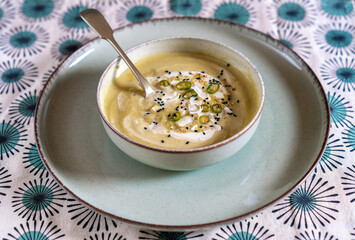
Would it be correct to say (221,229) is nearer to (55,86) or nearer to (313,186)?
(313,186)

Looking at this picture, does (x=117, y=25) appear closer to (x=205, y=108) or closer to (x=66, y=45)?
(x=66, y=45)

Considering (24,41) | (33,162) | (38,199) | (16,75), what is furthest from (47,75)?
(38,199)

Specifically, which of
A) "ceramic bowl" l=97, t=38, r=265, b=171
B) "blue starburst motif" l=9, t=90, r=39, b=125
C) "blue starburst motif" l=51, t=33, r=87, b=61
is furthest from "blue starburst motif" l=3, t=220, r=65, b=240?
"blue starburst motif" l=51, t=33, r=87, b=61

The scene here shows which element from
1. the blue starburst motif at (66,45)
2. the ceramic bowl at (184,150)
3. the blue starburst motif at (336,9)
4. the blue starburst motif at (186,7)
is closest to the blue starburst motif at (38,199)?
the ceramic bowl at (184,150)

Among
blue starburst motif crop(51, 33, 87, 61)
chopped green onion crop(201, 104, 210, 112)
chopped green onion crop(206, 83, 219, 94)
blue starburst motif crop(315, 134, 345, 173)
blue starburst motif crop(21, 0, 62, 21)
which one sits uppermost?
blue starburst motif crop(21, 0, 62, 21)

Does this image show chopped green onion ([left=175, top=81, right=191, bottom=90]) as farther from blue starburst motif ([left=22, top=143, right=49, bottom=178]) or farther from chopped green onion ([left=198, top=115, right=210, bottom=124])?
blue starburst motif ([left=22, top=143, right=49, bottom=178])

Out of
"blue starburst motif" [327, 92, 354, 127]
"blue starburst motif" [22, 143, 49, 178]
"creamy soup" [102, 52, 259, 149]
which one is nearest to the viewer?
"creamy soup" [102, 52, 259, 149]

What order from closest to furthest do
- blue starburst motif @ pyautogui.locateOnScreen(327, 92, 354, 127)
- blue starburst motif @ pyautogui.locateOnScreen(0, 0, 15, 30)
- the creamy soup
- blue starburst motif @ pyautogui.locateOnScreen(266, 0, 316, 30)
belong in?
the creamy soup
blue starburst motif @ pyautogui.locateOnScreen(327, 92, 354, 127)
blue starburst motif @ pyautogui.locateOnScreen(266, 0, 316, 30)
blue starburst motif @ pyautogui.locateOnScreen(0, 0, 15, 30)
